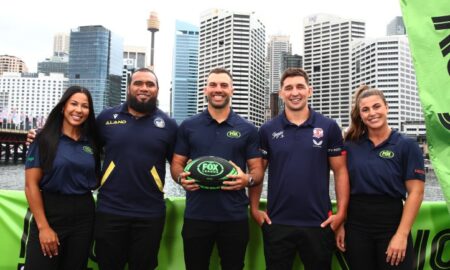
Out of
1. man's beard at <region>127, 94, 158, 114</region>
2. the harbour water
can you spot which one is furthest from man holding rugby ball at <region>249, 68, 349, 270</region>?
the harbour water

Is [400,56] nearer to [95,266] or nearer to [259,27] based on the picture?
[259,27]

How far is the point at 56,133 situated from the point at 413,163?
11.4ft

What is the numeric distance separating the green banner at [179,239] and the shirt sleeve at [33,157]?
1.07 meters

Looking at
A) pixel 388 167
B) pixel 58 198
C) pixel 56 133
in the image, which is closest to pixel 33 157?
pixel 56 133

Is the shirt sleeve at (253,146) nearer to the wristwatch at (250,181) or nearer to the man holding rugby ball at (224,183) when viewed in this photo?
the man holding rugby ball at (224,183)

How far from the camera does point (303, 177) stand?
3775mm

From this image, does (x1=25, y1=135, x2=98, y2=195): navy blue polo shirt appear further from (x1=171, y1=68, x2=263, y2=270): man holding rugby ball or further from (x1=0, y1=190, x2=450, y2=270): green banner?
(x1=0, y1=190, x2=450, y2=270): green banner

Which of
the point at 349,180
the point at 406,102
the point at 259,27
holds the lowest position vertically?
the point at 349,180

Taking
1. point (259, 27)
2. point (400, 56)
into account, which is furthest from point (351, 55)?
point (259, 27)

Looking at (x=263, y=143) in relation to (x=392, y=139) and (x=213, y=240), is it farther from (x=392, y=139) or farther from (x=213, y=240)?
(x=392, y=139)

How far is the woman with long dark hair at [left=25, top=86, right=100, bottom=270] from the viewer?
3.73 m

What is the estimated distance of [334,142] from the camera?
12.7 ft

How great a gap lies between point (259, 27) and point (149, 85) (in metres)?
150

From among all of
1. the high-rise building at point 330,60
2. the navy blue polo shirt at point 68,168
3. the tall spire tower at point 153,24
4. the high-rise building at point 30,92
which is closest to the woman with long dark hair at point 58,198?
the navy blue polo shirt at point 68,168
